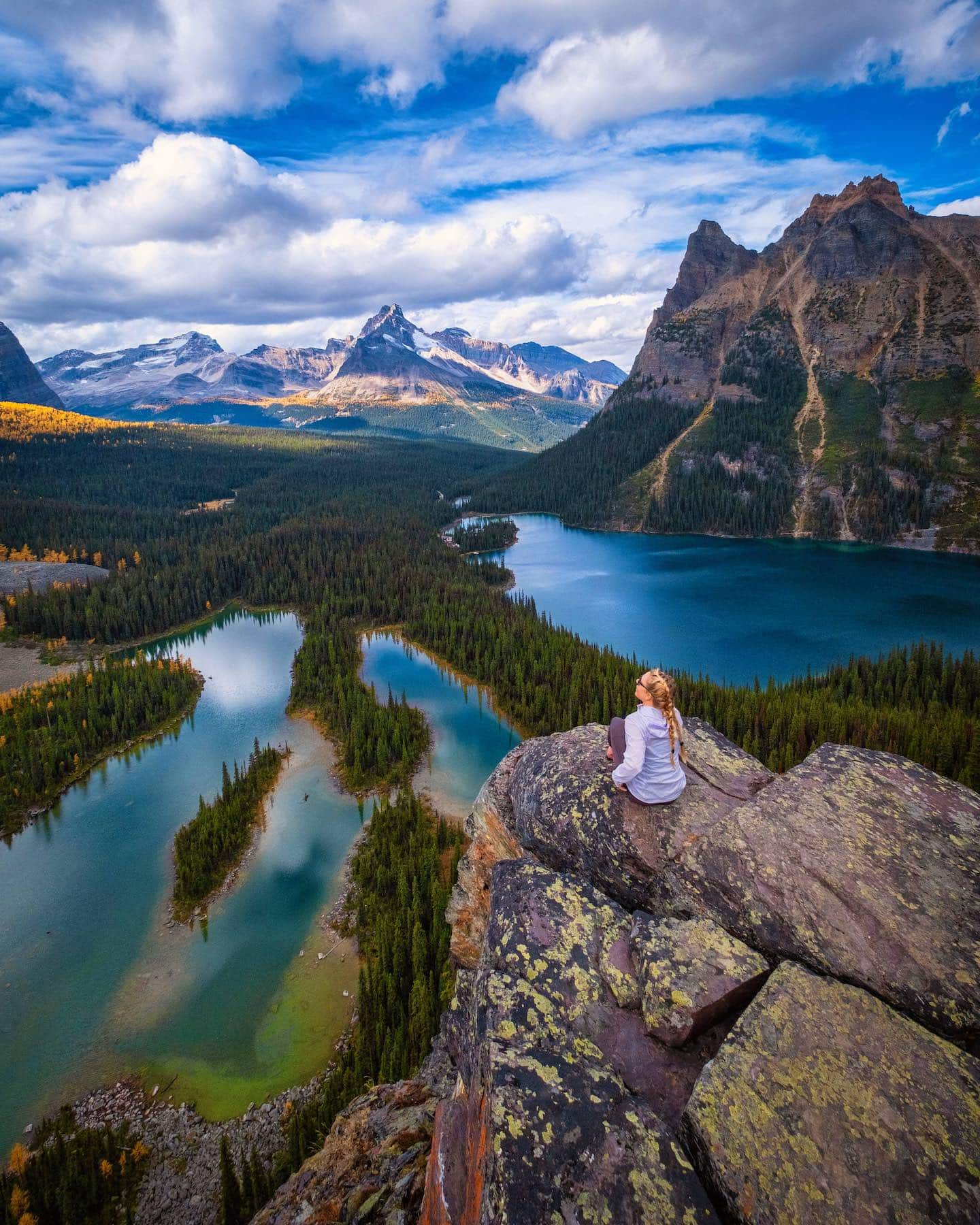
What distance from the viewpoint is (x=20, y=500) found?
432 ft

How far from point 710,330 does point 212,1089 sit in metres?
203

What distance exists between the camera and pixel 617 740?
11555mm

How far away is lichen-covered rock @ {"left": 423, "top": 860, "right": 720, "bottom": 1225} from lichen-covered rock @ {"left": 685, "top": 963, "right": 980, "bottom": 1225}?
2.07ft

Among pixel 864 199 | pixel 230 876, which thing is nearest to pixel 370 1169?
pixel 230 876

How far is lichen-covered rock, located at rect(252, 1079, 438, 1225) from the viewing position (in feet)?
29.9

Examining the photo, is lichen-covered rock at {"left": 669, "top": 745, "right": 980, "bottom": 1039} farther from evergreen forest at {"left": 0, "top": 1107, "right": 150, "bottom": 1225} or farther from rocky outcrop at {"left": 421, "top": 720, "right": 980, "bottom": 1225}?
evergreen forest at {"left": 0, "top": 1107, "right": 150, "bottom": 1225}

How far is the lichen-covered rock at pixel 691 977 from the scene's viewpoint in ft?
26.3

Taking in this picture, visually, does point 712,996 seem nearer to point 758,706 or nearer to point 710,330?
point 758,706

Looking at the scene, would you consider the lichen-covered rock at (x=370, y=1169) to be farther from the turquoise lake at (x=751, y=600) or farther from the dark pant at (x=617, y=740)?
the turquoise lake at (x=751, y=600)

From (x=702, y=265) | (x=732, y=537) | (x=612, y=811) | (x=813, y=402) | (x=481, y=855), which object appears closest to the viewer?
(x=612, y=811)

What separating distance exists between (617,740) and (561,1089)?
5.72m

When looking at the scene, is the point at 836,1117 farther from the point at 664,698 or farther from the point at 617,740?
the point at 617,740

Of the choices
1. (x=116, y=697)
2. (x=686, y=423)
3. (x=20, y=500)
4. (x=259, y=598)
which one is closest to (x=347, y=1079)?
(x=116, y=697)

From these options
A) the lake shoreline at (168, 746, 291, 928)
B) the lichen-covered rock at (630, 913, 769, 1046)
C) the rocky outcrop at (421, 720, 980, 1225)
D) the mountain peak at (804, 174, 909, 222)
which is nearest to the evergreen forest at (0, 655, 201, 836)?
the lake shoreline at (168, 746, 291, 928)
